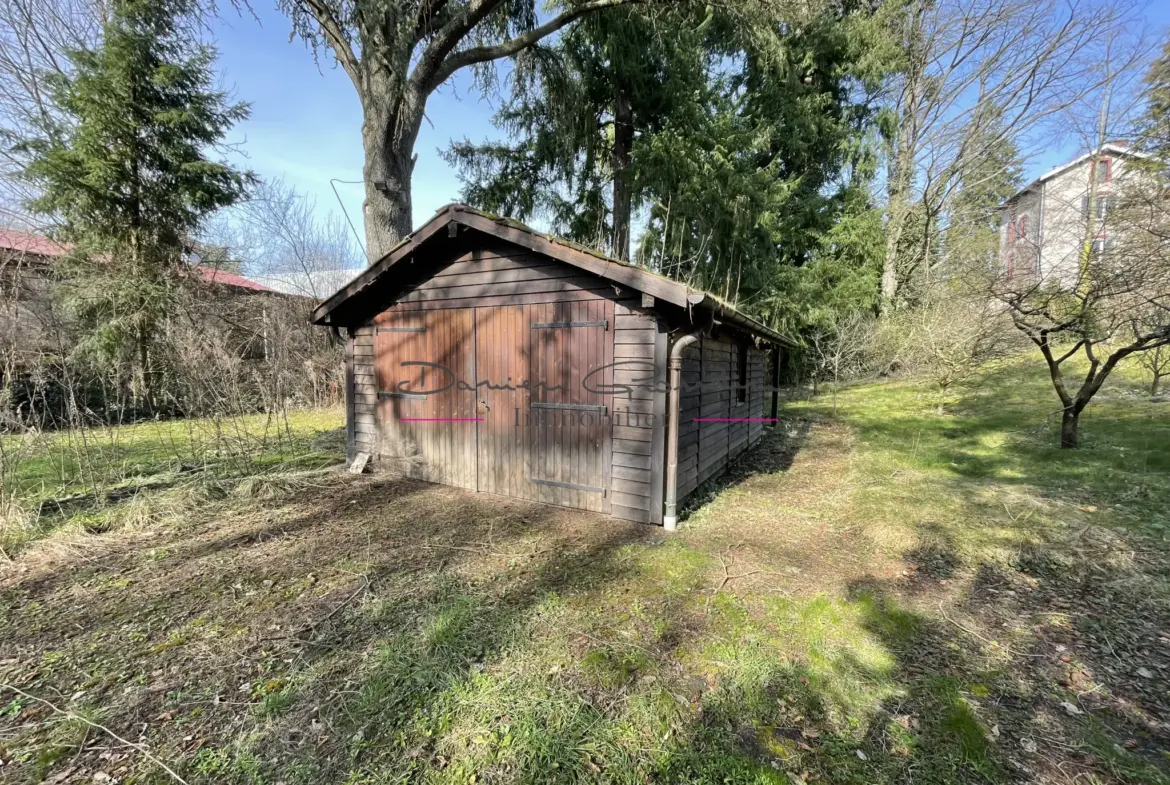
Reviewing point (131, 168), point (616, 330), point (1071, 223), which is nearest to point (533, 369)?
point (616, 330)

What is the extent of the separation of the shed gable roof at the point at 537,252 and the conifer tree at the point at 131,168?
7.37 meters

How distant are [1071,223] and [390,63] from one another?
10.7 m

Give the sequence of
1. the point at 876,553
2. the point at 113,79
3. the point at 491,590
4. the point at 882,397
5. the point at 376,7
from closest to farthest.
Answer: the point at 491,590 < the point at 876,553 < the point at 376,7 < the point at 113,79 < the point at 882,397

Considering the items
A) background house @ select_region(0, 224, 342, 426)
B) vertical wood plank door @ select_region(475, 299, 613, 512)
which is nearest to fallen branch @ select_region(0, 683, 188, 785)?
background house @ select_region(0, 224, 342, 426)

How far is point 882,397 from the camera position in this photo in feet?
44.7

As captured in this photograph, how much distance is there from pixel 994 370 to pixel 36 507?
20.3 meters

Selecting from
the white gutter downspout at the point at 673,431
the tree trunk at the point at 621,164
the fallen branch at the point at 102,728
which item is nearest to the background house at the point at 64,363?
the fallen branch at the point at 102,728

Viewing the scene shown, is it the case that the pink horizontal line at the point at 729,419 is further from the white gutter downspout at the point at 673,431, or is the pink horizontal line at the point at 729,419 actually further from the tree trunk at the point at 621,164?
the tree trunk at the point at 621,164

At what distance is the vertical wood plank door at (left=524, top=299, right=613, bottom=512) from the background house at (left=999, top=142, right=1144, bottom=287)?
6.53 metres

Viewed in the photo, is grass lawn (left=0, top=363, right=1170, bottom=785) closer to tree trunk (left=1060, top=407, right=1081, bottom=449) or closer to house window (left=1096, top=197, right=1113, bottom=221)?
tree trunk (left=1060, top=407, right=1081, bottom=449)

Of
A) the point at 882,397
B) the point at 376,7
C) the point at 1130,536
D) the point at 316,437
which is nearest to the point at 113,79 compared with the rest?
the point at 376,7

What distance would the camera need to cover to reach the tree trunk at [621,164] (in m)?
12.4

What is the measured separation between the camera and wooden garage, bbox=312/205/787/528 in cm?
467

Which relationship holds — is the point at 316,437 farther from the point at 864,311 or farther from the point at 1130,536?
the point at 864,311
